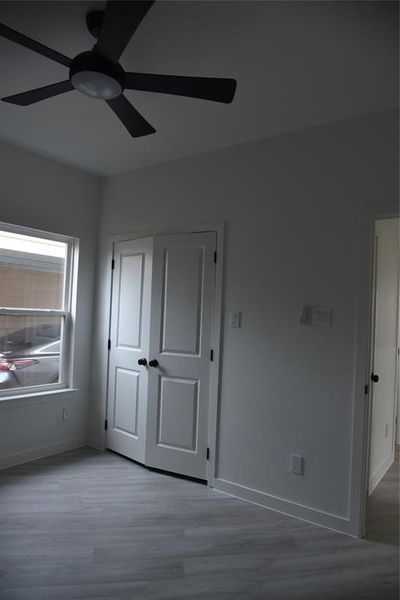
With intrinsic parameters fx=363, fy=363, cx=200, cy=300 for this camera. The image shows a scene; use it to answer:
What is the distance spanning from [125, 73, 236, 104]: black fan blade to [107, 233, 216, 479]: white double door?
1.35m

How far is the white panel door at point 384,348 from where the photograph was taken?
2872 millimetres

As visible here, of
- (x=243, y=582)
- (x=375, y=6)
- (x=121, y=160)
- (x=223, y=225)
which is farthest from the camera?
(x=121, y=160)

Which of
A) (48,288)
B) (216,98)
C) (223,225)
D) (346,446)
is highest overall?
(216,98)

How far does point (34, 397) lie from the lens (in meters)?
3.27

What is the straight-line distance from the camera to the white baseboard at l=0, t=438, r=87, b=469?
10.2ft

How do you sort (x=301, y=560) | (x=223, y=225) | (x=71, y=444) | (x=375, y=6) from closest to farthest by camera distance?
(x=375, y=6) → (x=301, y=560) → (x=223, y=225) → (x=71, y=444)

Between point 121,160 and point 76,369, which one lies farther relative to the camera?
point 76,369

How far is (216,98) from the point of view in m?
1.72

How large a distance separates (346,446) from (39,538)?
1970 millimetres

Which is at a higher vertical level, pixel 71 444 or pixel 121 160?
pixel 121 160

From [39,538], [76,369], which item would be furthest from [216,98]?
[76,369]

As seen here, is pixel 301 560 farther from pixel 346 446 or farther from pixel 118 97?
pixel 118 97

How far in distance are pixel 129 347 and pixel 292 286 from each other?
1.66 meters

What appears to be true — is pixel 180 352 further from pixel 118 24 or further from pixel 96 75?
pixel 118 24
